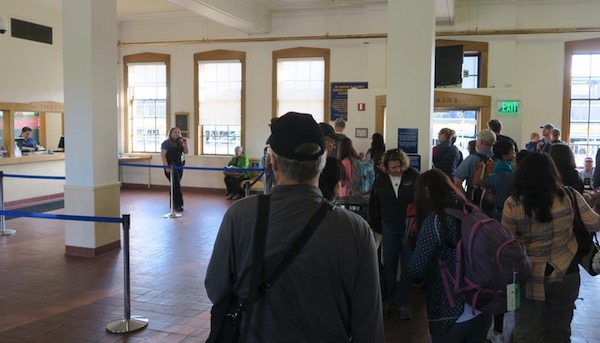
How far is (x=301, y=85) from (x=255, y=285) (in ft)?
35.9

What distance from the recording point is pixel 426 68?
531 centimetres

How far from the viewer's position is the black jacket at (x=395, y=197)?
4.43 meters

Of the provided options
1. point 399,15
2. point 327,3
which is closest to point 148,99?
point 327,3

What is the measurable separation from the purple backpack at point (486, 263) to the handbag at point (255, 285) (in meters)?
1.18

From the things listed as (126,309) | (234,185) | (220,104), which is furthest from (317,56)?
(126,309)

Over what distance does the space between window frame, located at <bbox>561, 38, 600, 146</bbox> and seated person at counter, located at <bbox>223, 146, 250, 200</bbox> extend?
6807 mm

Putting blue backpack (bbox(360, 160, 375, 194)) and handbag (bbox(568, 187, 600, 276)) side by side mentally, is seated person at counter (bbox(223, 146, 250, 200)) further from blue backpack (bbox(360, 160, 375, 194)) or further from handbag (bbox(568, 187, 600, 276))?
handbag (bbox(568, 187, 600, 276))

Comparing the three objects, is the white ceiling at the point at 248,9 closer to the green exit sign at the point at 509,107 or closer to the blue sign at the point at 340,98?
the blue sign at the point at 340,98

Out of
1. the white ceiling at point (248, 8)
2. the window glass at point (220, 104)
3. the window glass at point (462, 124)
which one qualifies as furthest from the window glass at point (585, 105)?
the window glass at point (220, 104)

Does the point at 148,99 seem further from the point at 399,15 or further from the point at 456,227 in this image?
the point at 456,227

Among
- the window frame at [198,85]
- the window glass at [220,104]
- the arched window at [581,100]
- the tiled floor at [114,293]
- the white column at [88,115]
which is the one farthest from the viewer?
the window glass at [220,104]

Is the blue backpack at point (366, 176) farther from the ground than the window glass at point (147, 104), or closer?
closer

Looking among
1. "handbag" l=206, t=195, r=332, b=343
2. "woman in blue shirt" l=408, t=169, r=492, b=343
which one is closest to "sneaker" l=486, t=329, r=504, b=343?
"woman in blue shirt" l=408, t=169, r=492, b=343

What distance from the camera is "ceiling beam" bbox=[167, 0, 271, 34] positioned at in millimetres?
9230
